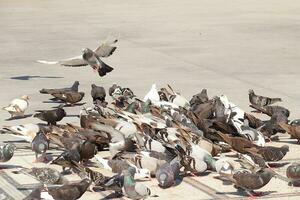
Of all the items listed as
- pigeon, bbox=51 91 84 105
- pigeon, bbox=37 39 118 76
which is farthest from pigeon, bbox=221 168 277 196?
pigeon, bbox=37 39 118 76

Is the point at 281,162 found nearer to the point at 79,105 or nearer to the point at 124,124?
the point at 124,124

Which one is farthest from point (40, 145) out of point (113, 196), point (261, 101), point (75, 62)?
point (75, 62)

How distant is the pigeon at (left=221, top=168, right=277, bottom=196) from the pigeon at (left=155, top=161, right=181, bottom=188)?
70 centimetres

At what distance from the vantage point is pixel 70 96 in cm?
1453

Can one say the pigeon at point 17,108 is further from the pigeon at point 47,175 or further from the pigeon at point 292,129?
the pigeon at point 292,129

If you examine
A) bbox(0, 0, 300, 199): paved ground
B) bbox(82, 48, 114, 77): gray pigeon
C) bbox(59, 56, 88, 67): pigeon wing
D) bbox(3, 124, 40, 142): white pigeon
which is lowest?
bbox(0, 0, 300, 199): paved ground

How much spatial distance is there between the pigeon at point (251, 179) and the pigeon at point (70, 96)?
5105mm

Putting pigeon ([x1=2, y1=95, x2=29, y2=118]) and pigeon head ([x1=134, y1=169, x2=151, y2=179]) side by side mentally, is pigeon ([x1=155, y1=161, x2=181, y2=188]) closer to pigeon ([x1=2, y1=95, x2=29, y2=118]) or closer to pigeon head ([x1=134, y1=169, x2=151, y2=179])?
pigeon head ([x1=134, y1=169, x2=151, y2=179])

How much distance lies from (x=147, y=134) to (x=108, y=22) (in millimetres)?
17246

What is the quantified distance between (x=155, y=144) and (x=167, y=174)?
3.14ft

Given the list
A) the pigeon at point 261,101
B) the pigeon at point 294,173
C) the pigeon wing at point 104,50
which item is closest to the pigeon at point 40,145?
the pigeon at point 294,173

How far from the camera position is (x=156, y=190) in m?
9.95

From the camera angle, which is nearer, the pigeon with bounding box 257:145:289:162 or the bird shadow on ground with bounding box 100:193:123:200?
the bird shadow on ground with bounding box 100:193:123:200

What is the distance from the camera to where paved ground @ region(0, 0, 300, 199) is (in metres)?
16.3
